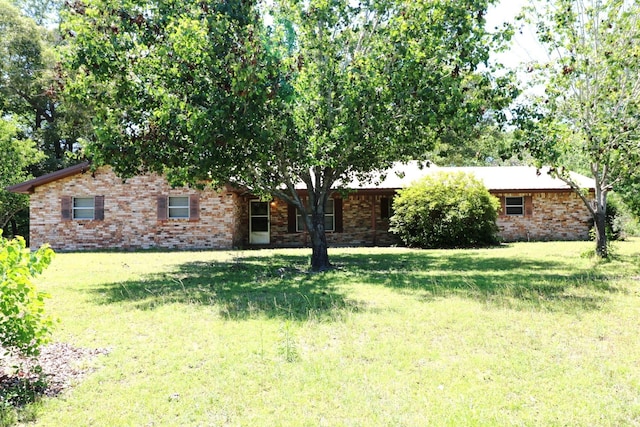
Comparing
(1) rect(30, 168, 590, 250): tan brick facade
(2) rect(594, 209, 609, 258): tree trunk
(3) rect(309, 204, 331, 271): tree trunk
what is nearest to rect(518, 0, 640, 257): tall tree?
(2) rect(594, 209, 609, 258): tree trunk

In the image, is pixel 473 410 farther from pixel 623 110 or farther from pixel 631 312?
pixel 623 110

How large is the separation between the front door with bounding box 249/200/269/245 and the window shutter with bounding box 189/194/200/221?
3.02m

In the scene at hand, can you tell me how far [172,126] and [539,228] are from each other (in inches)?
→ 750

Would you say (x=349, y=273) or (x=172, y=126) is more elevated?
(x=172, y=126)

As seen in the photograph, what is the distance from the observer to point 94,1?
10891 millimetres

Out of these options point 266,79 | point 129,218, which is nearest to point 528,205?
point 266,79

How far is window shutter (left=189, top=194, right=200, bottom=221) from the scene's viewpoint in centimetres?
2120

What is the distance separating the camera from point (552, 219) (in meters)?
23.4

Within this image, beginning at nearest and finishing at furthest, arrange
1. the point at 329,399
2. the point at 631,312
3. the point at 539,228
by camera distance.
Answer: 1. the point at 329,399
2. the point at 631,312
3. the point at 539,228

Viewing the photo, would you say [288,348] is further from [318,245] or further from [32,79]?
[32,79]

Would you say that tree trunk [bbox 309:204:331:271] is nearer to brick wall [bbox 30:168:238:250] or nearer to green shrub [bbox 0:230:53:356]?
brick wall [bbox 30:168:238:250]

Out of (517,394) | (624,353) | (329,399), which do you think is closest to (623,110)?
(624,353)

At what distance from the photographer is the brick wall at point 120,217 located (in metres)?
21.1

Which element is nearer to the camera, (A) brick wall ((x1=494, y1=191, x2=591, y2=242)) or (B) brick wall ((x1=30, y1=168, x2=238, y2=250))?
(B) brick wall ((x1=30, y1=168, x2=238, y2=250))
